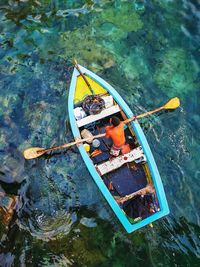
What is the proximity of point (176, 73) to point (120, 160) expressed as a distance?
172 inches

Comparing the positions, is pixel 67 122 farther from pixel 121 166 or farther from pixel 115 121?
pixel 115 121

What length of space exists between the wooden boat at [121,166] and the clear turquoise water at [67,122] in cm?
53

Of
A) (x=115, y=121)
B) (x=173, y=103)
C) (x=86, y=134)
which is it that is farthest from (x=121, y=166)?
(x=173, y=103)

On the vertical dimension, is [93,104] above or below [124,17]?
below

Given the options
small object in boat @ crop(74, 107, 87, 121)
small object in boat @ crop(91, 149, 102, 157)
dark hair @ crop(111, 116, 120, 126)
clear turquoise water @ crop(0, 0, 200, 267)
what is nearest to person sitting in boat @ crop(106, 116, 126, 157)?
dark hair @ crop(111, 116, 120, 126)

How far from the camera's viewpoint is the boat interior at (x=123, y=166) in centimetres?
993

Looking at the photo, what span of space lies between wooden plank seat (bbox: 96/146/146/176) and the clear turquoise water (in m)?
0.82

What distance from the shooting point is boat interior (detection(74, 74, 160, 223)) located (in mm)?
9930

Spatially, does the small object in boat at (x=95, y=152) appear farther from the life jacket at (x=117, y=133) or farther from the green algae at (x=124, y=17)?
the green algae at (x=124, y=17)

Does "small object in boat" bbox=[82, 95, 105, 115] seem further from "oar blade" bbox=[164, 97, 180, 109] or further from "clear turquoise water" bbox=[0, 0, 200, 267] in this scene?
"oar blade" bbox=[164, 97, 180, 109]

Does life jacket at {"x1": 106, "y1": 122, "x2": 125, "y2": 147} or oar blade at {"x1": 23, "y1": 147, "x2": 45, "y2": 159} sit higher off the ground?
life jacket at {"x1": 106, "y1": 122, "x2": 125, "y2": 147}

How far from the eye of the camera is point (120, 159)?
34.0ft

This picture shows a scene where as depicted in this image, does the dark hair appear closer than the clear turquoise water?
Yes

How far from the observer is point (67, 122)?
11.7 meters
